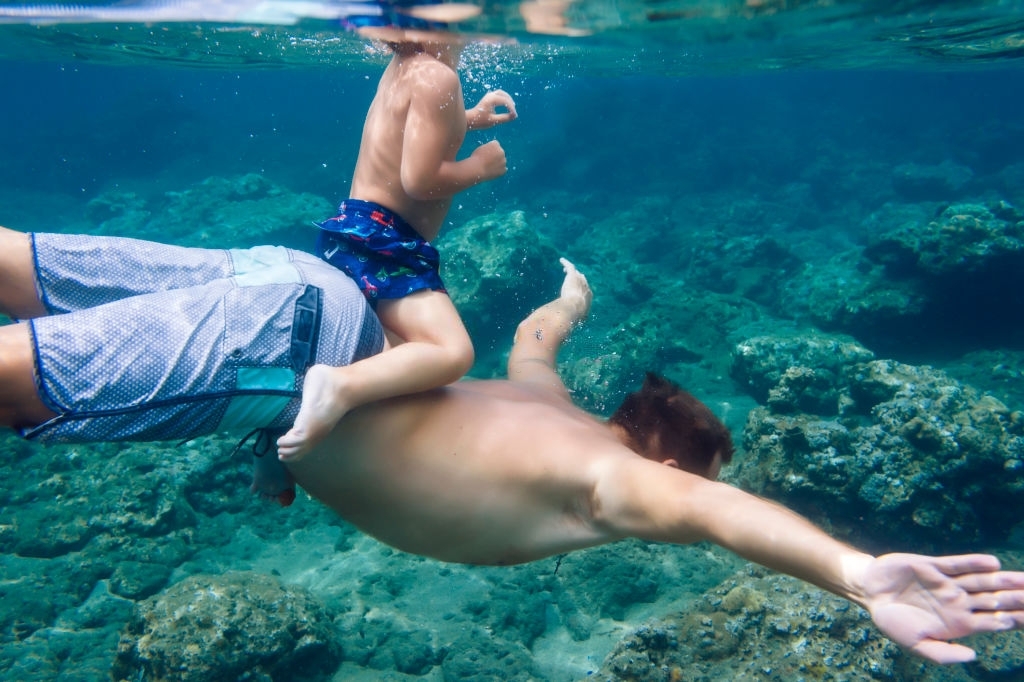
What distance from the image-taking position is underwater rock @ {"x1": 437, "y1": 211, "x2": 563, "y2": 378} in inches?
435

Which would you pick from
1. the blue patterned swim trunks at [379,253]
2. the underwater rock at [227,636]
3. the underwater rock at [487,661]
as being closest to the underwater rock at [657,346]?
the underwater rock at [487,661]

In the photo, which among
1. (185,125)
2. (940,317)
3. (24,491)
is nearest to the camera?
(24,491)

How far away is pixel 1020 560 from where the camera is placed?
5.74 m

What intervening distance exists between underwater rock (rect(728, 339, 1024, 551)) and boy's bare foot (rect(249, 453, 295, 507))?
5.01 meters

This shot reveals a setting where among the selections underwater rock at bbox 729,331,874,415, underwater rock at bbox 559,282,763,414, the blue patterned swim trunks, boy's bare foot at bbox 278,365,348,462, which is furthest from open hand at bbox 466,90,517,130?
underwater rock at bbox 729,331,874,415

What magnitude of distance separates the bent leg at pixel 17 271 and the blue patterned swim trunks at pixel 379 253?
47.3 inches

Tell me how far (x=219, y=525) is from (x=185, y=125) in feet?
109

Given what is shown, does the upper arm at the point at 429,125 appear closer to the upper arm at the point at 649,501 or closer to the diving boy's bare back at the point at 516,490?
the diving boy's bare back at the point at 516,490

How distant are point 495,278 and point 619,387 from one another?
325 cm

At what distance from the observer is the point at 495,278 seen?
436 inches

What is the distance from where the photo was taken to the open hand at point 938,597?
144cm

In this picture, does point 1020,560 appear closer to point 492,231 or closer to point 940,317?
point 940,317

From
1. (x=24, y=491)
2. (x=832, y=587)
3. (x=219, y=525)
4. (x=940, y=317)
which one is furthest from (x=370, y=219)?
(x=940, y=317)

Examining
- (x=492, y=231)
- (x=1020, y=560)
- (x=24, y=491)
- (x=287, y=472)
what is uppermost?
(x=287, y=472)
